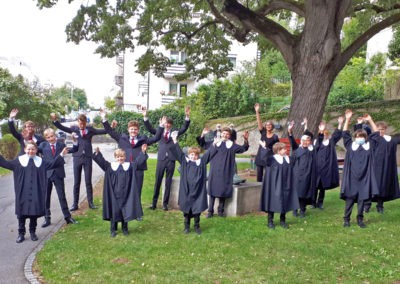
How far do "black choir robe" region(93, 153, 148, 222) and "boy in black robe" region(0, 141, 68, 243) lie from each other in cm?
101

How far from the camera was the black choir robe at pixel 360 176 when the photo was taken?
7602mm

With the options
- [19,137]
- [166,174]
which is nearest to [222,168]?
[166,174]

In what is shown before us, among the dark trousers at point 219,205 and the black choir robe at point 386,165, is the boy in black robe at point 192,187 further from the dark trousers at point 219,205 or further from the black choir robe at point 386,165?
the black choir robe at point 386,165

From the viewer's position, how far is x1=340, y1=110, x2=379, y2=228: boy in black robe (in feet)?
25.0

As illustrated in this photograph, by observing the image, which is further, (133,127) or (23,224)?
(133,127)

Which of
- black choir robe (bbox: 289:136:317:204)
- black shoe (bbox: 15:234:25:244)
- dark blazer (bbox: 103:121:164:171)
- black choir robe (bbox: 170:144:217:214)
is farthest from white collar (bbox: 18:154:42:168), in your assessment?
black choir robe (bbox: 289:136:317:204)

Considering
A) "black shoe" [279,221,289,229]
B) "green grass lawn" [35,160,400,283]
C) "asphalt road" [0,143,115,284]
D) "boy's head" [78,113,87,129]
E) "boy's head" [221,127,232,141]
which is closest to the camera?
"green grass lawn" [35,160,400,283]

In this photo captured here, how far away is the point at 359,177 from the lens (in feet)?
25.2

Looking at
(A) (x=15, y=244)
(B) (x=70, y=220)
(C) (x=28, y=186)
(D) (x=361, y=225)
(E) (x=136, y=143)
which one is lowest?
(A) (x=15, y=244)

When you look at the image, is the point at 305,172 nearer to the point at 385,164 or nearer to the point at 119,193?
the point at 385,164

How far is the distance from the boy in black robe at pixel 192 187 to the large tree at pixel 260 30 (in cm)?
402

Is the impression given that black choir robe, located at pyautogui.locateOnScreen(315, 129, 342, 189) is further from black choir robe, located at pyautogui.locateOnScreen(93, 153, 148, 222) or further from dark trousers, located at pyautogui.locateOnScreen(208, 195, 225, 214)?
black choir robe, located at pyautogui.locateOnScreen(93, 153, 148, 222)

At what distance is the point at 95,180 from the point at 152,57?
16.2 feet

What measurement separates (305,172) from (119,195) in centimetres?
379
